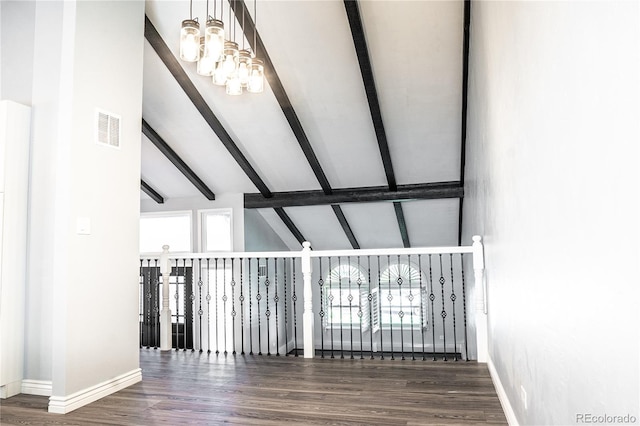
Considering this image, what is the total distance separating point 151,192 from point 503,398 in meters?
7.09

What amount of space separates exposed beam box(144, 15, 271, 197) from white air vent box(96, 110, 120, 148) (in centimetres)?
177

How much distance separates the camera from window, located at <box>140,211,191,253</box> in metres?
8.71

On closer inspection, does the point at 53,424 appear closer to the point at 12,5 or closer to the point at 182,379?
the point at 182,379

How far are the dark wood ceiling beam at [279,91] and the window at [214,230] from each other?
7.36 ft

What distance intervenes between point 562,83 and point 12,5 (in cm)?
426

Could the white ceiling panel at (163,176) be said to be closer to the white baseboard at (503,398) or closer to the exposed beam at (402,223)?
the exposed beam at (402,223)

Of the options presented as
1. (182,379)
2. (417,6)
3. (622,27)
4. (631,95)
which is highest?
(417,6)

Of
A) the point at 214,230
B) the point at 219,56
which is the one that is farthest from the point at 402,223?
the point at 219,56

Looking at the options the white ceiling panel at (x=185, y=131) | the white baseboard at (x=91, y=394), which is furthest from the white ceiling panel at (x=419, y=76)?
the white baseboard at (x=91, y=394)

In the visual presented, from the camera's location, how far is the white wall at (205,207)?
27.3 ft

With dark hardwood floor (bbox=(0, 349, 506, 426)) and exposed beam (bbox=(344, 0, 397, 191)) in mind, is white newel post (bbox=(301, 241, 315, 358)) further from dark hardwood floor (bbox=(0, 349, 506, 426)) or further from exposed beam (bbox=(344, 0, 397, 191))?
exposed beam (bbox=(344, 0, 397, 191))

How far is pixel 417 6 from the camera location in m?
4.51

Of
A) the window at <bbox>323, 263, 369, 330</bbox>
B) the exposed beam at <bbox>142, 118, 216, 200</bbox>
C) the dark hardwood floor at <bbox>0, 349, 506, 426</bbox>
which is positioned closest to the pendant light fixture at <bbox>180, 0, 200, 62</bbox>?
the dark hardwood floor at <bbox>0, 349, 506, 426</bbox>

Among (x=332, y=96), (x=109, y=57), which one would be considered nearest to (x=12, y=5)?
(x=109, y=57)
